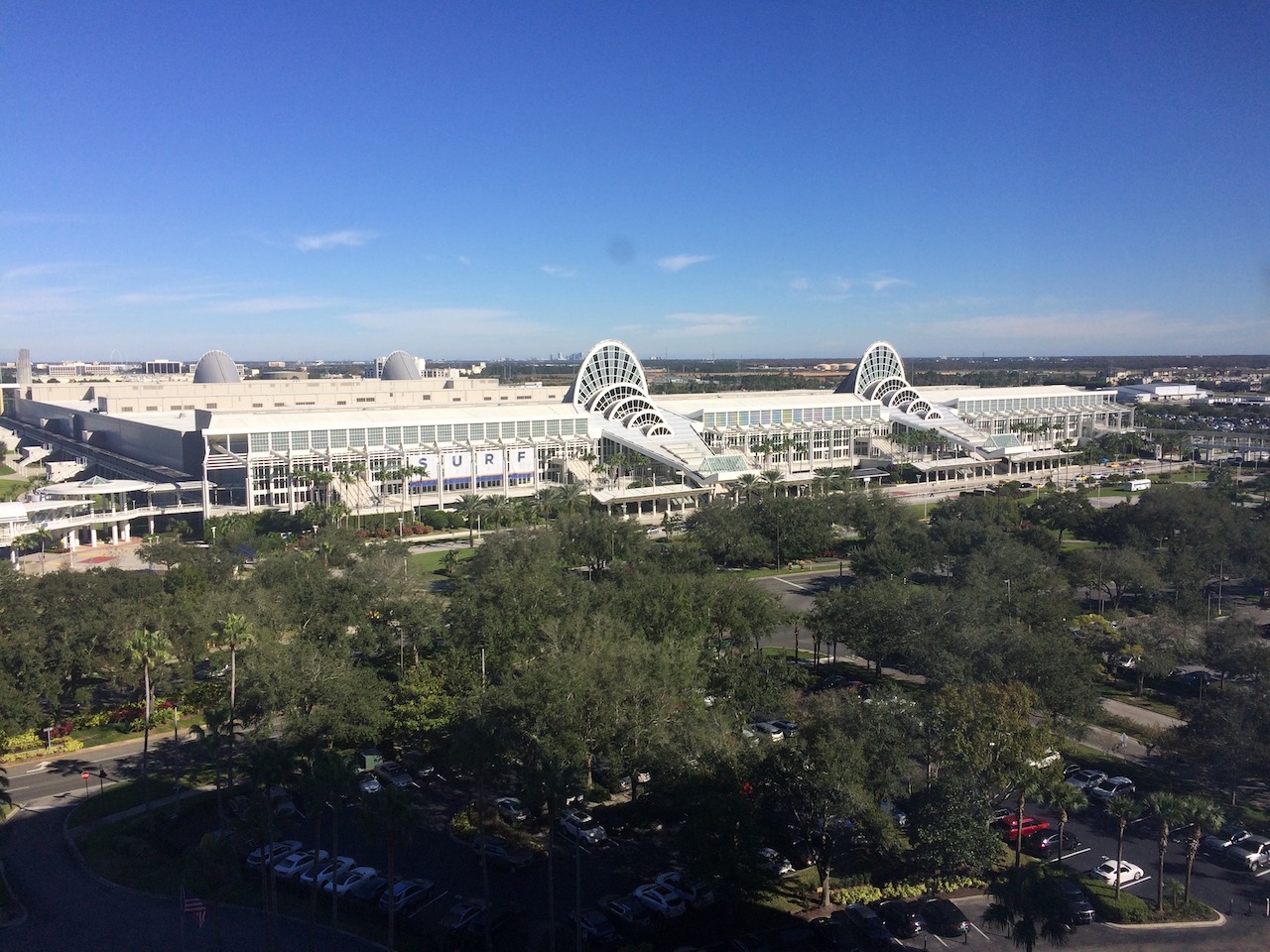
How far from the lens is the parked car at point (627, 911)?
16.9m

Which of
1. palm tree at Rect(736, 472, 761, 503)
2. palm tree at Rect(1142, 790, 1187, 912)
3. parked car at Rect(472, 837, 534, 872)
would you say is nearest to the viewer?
palm tree at Rect(1142, 790, 1187, 912)

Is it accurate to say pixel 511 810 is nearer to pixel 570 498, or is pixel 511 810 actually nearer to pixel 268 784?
pixel 268 784

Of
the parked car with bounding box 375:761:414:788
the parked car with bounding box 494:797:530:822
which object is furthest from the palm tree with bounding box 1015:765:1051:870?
the parked car with bounding box 375:761:414:788

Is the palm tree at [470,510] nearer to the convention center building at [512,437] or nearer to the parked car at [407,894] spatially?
the convention center building at [512,437]

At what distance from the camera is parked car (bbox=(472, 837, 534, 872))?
19.1 m

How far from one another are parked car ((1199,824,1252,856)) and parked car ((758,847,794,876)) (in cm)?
883

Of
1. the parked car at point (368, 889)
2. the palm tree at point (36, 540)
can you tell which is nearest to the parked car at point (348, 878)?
the parked car at point (368, 889)

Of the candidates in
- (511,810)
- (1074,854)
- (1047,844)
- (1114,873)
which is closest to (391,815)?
(511,810)

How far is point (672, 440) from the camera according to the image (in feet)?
218

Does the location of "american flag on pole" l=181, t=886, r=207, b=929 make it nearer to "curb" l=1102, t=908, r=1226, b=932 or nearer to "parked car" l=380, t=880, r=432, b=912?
"parked car" l=380, t=880, r=432, b=912

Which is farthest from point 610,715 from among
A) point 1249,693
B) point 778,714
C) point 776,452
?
point 776,452

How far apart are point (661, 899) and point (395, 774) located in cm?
863

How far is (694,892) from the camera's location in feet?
58.0

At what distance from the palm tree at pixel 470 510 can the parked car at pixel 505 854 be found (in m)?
30.7
